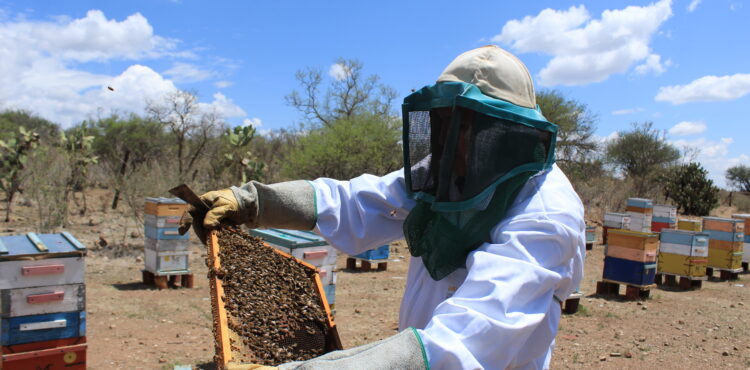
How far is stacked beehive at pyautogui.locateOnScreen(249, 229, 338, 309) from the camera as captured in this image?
5828 millimetres

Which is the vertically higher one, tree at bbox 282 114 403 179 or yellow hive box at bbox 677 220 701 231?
tree at bbox 282 114 403 179

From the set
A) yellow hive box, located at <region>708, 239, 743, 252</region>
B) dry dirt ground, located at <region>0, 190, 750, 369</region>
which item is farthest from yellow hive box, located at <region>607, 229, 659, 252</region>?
yellow hive box, located at <region>708, 239, 743, 252</region>

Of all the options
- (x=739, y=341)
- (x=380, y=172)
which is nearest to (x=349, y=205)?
(x=739, y=341)

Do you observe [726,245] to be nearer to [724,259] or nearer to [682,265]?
[724,259]

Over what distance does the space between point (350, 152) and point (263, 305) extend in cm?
1420

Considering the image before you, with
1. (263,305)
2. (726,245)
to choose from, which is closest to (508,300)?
(263,305)

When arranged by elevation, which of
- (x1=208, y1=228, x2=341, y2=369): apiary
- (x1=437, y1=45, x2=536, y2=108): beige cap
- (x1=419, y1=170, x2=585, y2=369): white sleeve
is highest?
(x1=437, y1=45, x2=536, y2=108): beige cap

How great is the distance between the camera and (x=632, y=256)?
8.36 metres

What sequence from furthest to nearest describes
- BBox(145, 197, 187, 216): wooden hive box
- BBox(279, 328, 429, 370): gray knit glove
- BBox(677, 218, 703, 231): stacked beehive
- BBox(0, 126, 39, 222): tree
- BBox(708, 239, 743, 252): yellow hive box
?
1. BBox(0, 126, 39, 222): tree
2. BBox(677, 218, 703, 231): stacked beehive
3. BBox(708, 239, 743, 252): yellow hive box
4. BBox(145, 197, 187, 216): wooden hive box
5. BBox(279, 328, 429, 370): gray knit glove

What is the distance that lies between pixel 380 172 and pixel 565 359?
11.2 m

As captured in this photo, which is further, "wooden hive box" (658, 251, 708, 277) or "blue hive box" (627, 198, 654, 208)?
"blue hive box" (627, 198, 654, 208)

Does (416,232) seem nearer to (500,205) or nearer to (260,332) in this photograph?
(500,205)

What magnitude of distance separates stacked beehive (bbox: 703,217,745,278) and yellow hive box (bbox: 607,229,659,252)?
9.76 ft

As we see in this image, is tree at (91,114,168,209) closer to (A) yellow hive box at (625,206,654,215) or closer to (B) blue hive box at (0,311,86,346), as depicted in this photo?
(A) yellow hive box at (625,206,654,215)
